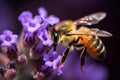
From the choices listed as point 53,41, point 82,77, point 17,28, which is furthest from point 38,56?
point 17,28

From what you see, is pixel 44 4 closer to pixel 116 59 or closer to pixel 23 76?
pixel 116 59

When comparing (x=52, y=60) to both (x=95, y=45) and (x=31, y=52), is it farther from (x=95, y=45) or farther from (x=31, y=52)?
(x=95, y=45)

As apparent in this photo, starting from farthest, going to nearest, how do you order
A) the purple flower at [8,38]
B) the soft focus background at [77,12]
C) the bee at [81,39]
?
1. the soft focus background at [77,12]
2. the bee at [81,39]
3. the purple flower at [8,38]

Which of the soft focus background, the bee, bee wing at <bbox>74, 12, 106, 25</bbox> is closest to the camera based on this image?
the bee

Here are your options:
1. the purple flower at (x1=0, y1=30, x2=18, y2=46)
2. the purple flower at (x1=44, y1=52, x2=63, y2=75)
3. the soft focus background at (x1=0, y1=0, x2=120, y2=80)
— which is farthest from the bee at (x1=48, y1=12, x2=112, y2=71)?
the soft focus background at (x1=0, y1=0, x2=120, y2=80)

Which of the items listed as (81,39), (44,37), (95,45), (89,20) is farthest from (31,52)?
(89,20)

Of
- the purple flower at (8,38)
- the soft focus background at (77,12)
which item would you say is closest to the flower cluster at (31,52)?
the purple flower at (8,38)

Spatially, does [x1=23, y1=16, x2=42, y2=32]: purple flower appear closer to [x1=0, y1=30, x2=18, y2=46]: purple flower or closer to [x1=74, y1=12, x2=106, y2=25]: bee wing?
[x1=0, y1=30, x2=18, y2=46]: purple flower

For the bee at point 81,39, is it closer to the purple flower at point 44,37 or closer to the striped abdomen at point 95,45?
the striped abdomen at point 95,45

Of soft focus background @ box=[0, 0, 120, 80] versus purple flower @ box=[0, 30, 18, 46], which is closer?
purple flower @ box=[0, 30, 18, 46]

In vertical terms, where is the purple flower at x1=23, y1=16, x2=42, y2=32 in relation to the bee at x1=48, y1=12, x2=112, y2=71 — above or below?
above
